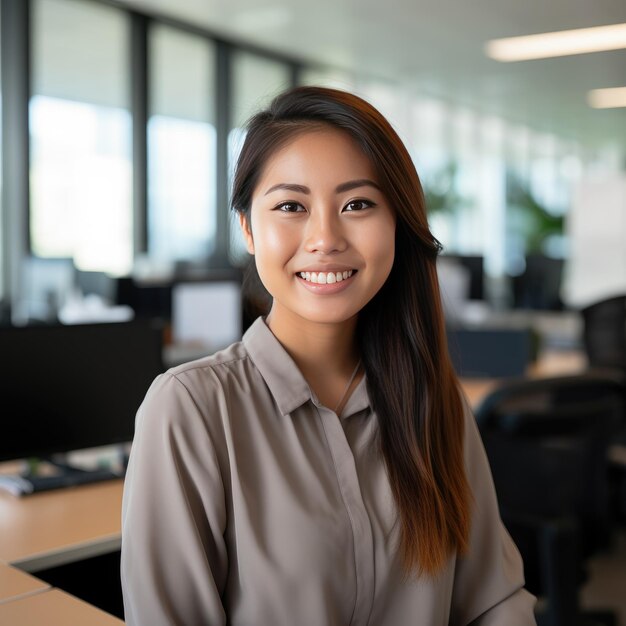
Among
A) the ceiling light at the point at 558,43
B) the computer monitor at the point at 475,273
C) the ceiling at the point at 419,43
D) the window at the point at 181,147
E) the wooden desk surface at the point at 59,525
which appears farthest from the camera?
the window at the point at 181,147

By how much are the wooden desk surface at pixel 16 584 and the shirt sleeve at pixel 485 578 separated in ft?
2.28

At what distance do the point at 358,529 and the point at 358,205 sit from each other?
17.9 inches

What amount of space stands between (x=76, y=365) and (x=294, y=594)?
118 cm

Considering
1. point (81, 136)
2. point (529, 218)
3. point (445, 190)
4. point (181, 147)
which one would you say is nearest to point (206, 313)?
point (81, 136)

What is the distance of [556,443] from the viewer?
83.5 inches

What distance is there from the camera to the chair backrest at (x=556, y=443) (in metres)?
1.92

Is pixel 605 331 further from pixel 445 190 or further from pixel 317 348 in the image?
pixel 445 190

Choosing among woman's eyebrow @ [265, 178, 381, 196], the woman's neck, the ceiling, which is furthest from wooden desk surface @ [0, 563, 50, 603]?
Answer: the ceiling

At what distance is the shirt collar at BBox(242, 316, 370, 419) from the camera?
1240mm

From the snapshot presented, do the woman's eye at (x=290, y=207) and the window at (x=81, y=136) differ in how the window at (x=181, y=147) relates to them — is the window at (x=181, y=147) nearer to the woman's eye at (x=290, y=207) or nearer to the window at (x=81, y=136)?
the window at (x=81, y=136)

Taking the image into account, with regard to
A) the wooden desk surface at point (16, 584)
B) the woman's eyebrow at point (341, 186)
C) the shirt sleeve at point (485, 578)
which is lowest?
the wooden desk surface at point (16, 584)

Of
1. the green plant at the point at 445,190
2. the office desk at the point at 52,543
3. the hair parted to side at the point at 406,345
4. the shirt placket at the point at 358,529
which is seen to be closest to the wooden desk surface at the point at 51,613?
the office desk at the point at 52,543

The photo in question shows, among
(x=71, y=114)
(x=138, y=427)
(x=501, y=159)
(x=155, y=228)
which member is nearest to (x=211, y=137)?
(x=155, y=228)

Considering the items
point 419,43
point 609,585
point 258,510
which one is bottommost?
point 609,585
